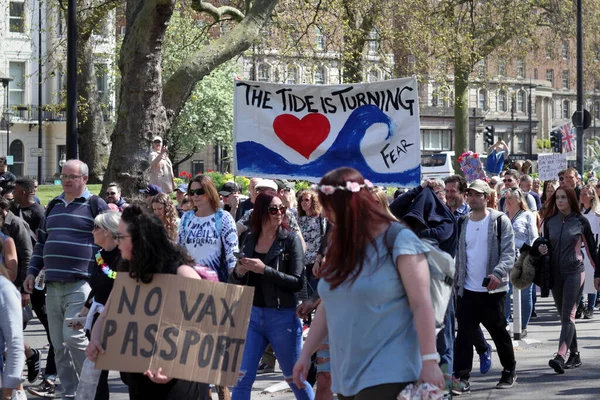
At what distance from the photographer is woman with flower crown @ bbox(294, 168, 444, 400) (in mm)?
4320

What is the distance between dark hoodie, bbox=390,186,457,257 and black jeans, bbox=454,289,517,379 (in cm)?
136

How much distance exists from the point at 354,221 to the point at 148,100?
12.4 metres

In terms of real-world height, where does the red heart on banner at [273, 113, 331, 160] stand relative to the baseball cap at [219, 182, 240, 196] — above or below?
above

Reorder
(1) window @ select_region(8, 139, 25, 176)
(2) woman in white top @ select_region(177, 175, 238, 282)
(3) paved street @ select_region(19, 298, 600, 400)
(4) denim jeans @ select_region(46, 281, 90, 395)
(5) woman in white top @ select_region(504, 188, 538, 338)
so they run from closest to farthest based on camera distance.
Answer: (2) woman in white top @ select_region(177, 175, 238, 282)
(4) denim jeans @ select_region(46, 281, 90, 395)
(3) paved street @ select_region(19, 298, 600, 400)
(5) woman in white top @ select_region(504, 188, 538, 338)
(1) window @ select_region(8, 139, 25, 176)

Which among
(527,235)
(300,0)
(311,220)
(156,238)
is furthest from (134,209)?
(300,0)

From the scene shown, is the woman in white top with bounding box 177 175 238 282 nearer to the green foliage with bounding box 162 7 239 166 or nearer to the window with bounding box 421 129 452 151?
the green foliage with bounding box 162 7 239 166

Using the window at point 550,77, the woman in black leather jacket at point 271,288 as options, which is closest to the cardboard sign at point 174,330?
the woman in black leather jacket at point 271,288

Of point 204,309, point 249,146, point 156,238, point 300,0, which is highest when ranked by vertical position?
point 300,0

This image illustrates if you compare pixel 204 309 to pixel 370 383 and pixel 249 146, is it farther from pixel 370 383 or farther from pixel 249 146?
pixel 249 146

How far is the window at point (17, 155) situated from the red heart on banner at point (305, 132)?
54400mm

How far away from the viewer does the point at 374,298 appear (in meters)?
4.36

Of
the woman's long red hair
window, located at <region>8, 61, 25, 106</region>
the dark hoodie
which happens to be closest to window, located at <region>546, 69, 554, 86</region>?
window, located at <region>8, 61, 25, 106</region>

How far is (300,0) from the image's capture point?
73.1ft

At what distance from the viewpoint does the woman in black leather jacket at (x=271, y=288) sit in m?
6.75
